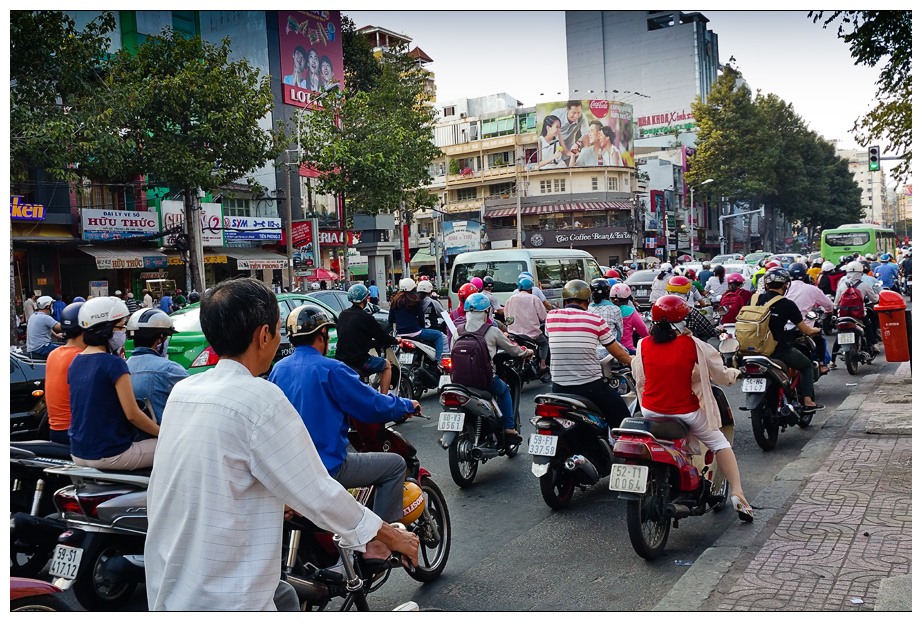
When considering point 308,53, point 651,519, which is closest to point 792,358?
point 651,519

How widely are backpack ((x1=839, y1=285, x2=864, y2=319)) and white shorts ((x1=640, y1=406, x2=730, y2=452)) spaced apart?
815 cm

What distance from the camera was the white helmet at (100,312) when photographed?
14.3ft

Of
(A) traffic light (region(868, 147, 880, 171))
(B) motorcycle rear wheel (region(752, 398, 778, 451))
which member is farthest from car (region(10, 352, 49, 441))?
(A) traffic light (region(868, 147, 880, 171))

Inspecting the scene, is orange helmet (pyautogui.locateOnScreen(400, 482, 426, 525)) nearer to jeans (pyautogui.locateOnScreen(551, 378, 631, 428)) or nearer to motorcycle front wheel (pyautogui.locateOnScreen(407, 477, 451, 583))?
motorcycle front wheel (pyautogui.locateOnScreen(407, 477, 451, 583))

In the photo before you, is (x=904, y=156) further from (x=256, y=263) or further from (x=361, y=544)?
(x=256, y=263)

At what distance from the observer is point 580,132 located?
55.2 meters

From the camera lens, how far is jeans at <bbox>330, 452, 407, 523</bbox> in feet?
13.0

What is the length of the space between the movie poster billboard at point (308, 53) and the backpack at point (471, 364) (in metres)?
30.0

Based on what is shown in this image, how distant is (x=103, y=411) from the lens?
Answer: 4.28 meters

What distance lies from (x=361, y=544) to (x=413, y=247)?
188 ft

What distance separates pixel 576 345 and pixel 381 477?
243cm

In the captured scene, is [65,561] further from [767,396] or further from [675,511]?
[767,396]

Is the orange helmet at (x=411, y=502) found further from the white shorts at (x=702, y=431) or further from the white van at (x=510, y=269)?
the white van at (x=510, y=269)

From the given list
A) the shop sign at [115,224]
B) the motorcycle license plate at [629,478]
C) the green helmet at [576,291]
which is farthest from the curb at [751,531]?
the shop sign at [115,224]
